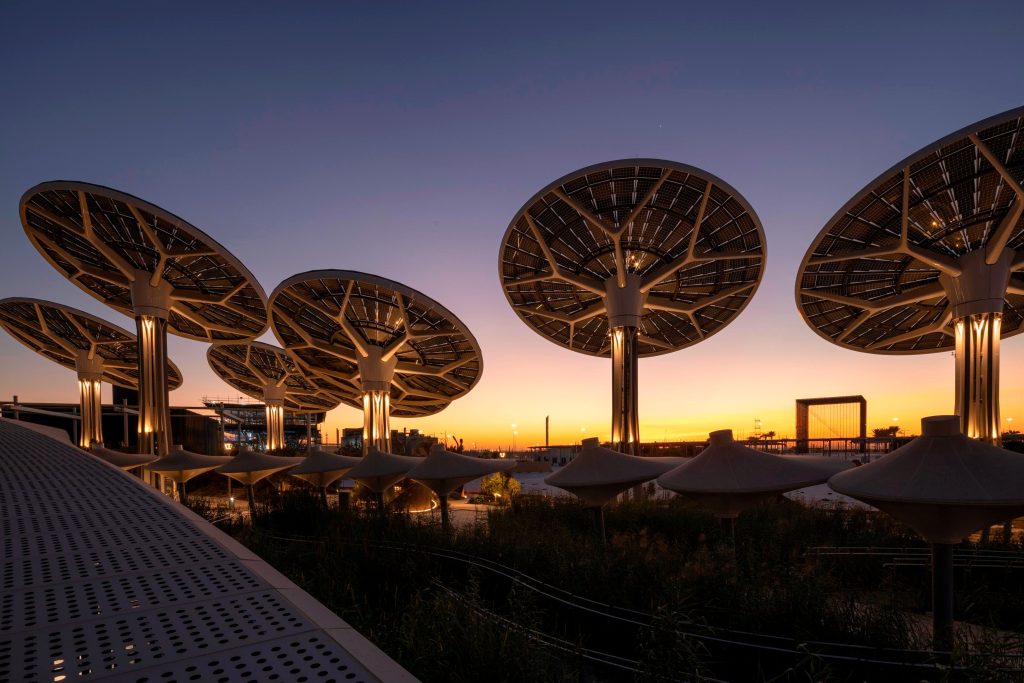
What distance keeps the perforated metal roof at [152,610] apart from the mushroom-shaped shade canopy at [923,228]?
1871cm

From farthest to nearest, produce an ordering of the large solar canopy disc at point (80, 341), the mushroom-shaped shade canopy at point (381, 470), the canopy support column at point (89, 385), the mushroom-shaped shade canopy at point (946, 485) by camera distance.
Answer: the canopy support column at point (89, 385) → the large solar canopy disc at point (80, 341) → the mushroom-shaped shade canopy at point (381, 470) → the mushroom-shaped shade canopy at point (946, 485)

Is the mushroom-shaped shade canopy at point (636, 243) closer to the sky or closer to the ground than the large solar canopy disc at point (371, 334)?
closer to the sky

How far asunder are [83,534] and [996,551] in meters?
13.6

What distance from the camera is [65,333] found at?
38.7m

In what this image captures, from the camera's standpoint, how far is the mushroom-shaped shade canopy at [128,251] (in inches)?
784

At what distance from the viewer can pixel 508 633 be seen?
4801 millimetres

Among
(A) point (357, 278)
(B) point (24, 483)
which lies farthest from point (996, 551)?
(A) point (357, 278)

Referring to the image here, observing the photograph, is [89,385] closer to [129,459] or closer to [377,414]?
[129,459]

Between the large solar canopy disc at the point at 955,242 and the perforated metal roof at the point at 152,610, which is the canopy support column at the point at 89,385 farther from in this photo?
the large solar canopy disc at the point at 955,242

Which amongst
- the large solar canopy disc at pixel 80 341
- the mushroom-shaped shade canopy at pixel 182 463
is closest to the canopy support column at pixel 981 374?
the mushroom-shaped shade canopy at pixel 182 463

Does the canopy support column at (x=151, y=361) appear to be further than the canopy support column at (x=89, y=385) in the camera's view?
No

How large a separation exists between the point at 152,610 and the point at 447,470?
476 inches

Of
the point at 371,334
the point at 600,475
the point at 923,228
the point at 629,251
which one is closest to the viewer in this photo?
the point at 600,475

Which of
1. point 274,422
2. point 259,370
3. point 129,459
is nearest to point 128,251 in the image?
point 129,459
